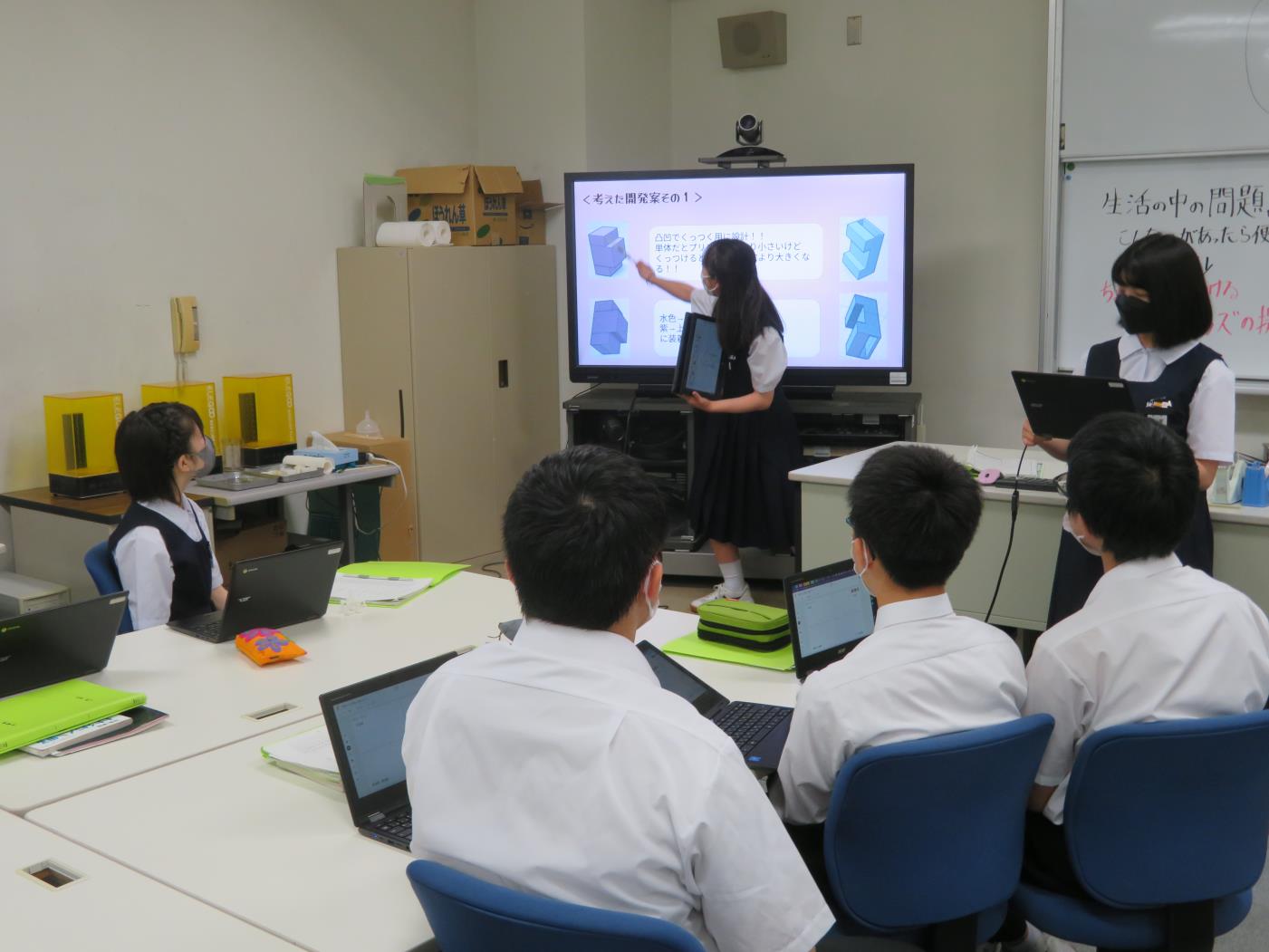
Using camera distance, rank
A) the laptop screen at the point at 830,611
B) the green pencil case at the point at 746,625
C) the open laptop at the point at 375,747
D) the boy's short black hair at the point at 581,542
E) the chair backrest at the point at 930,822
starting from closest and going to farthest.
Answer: the boy's short black hair at the point at 581,542
the chair backrest at the point at 930,822
the open laptop at the point at 375,747
the laptop screen at the point at 830,611
the green pencil case at the point at 746,625

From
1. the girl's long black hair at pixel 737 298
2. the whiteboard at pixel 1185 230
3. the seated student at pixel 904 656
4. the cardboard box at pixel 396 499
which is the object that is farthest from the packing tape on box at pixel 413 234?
the seated student at pixel 904 656

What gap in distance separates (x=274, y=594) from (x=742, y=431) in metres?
2.41

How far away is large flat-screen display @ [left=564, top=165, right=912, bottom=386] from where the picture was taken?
16.0ft

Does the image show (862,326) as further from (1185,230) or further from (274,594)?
(274,594)

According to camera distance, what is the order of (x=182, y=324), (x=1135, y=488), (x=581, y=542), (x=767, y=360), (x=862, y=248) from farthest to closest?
(x=862, y=248)
(x=182, y=324)
(x=767, y=360)
(x=1135, y=488)
(x=581, y=542)

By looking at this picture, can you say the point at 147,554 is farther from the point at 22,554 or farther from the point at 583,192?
the point at 583,192

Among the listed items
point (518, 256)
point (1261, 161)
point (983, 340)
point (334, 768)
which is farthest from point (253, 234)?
point (1261, 161)

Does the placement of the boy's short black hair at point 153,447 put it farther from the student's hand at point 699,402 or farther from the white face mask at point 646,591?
the student's hand at point 699,402

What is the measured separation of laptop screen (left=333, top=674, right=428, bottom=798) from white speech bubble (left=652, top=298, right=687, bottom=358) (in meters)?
3.47

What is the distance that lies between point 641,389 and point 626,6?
1814mm

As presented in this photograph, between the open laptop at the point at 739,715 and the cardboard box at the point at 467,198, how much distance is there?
135 inches

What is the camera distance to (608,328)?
519cm

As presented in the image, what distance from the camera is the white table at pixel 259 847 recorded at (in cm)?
142

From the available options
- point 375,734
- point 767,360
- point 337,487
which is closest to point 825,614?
point 375,734
